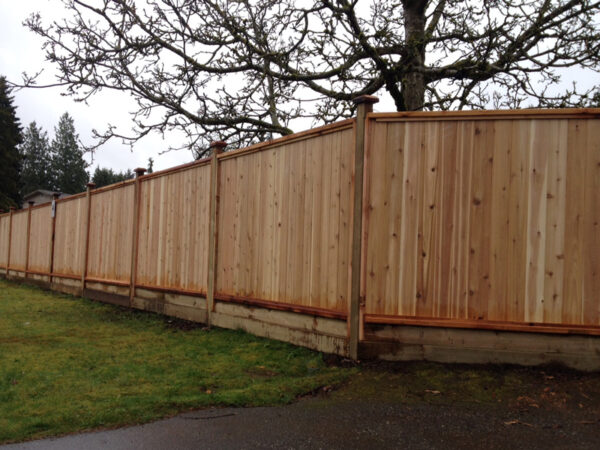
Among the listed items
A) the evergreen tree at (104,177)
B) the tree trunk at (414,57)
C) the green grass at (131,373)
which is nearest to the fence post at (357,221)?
the green grass at (131,373)

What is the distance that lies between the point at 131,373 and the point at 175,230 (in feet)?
11.2

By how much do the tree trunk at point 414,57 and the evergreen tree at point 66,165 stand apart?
6650 cm

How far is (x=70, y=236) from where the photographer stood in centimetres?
1187

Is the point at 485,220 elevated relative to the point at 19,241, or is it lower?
elevated

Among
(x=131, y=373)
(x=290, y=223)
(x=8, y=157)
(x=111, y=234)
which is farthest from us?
(x=8, y=157)

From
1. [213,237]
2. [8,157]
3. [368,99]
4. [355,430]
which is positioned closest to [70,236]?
[213,237]

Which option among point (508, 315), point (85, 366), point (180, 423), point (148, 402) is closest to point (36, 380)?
point (85, 366)

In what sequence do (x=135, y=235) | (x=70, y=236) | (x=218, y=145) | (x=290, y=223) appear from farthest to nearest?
1. (x=70, y=236)
2. (x=135, y=235)
3. (x=218, y=145)
4. (x=290, y=223)

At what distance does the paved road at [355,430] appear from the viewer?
3008 millimetres

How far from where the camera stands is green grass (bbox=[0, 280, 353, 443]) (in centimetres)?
357

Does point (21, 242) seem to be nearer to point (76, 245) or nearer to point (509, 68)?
point (76, 245)

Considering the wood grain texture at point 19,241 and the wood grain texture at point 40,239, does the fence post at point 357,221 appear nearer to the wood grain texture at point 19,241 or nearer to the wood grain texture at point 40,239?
the wood grain texture at point 40,239

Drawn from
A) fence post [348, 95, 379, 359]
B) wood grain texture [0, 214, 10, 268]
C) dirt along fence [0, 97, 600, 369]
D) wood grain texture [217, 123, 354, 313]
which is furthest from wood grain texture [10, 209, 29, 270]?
fence post [348, 95, 379, 359]

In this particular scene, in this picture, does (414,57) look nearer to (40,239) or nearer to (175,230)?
(175,230)
